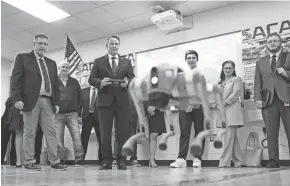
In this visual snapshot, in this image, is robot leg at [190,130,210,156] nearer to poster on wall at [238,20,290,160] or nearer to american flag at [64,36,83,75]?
poster on wall at [238,20,290,160]

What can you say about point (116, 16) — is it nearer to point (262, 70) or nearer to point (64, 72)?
point (64, 72)

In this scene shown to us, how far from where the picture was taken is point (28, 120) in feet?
8.72

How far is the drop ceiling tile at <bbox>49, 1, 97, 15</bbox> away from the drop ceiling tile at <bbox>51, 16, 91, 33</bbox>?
280mm

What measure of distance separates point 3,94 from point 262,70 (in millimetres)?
6118

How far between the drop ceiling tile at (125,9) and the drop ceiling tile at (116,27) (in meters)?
0.28

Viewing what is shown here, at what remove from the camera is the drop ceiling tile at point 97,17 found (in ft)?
15.7

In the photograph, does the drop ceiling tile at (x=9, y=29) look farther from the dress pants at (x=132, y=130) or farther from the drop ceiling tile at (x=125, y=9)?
the dress pants at (x=132, y=130)

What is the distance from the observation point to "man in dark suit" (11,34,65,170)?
257 centimetres

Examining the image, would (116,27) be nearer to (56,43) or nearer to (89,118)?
(56,43)

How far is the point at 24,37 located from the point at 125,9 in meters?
2.33

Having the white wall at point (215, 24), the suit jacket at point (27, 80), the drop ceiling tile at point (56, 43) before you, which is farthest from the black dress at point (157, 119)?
the drop ceiling tile at point (56, 43)

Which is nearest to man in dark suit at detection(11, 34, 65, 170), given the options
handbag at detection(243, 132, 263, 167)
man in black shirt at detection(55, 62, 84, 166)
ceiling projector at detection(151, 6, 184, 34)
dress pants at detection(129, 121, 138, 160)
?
dress pants at detection(129, 121, 138, 160)

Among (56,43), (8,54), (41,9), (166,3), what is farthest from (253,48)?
(8,54)

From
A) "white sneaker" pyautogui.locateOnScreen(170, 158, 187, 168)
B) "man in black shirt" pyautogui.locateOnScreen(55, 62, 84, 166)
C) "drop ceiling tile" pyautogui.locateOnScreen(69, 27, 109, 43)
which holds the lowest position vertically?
"white sneaker" pyautogui.locateOnScreen(170, 158, 187, 168)
